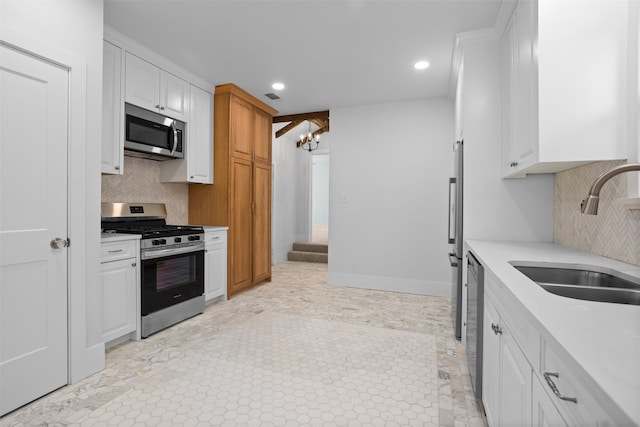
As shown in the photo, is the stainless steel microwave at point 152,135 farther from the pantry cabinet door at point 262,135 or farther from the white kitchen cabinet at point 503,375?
the white kitchen cabinet at point 503,375

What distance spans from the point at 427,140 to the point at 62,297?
3982mm

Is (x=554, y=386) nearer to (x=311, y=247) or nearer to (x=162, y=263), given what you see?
(x=162, y=263)

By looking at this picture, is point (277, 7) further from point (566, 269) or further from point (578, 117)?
→ point (566, 269)

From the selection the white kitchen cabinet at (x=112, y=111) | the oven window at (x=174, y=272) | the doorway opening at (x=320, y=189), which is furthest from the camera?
the doorway opening at (x=320, y=189)

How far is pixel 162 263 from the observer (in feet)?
9.45

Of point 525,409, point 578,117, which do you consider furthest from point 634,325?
point 578,117

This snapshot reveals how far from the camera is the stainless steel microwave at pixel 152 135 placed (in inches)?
114

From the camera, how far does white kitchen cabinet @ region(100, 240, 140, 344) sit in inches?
93.8

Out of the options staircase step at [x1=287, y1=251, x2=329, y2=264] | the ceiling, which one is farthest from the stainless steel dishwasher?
staircase step at [x1=287, y1=251, x2=329, y2=264]

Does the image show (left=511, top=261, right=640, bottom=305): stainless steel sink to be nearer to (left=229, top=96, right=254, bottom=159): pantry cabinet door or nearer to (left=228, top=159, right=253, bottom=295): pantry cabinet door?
(left=228, top=159, right=253, bottom=295): pantry cabinet door

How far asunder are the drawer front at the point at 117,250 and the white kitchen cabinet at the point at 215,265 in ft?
2.91

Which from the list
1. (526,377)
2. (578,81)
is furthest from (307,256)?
(526,377)

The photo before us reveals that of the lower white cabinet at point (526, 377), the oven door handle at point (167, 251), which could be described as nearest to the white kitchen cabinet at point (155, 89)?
the oven door handle at point (167, 251)

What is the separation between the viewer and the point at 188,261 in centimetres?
319
